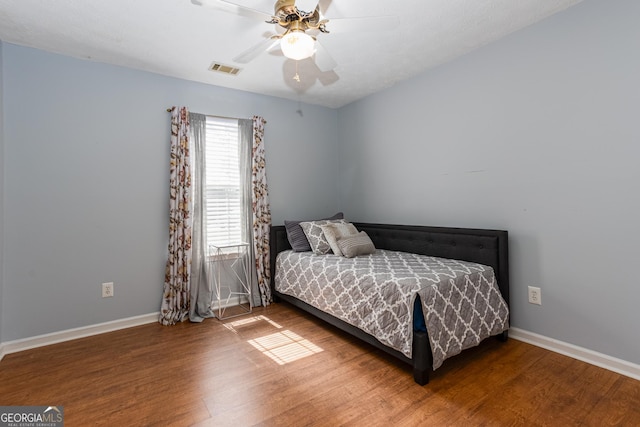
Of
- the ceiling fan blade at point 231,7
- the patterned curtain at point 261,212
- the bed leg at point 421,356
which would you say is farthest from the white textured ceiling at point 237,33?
the bed leg at point 421,356

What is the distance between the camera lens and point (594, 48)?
77.7 inches

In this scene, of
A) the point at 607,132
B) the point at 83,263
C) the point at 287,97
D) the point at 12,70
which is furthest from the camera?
the point at 287,97

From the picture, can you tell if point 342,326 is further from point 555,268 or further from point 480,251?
point 555,268

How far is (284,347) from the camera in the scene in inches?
93.0

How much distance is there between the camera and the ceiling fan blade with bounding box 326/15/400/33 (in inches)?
67.1

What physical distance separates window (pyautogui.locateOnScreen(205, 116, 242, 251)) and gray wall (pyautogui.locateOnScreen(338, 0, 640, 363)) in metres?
2.03

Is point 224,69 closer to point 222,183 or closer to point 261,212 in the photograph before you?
point 222,183

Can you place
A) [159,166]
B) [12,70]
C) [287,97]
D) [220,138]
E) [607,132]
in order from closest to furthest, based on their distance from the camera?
[607,132] → [12,70] → [159,166] → [220,138] → [287,97]

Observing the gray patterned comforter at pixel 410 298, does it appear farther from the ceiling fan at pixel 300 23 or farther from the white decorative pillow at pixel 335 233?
the ceiling fan at pixel 300 23

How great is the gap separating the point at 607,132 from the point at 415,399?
2062 millimetres

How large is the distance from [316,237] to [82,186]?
2.17 meters

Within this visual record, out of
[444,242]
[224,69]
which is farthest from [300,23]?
[444,242]

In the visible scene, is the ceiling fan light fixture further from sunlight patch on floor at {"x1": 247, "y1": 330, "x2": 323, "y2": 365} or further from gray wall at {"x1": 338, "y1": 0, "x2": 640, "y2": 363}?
sunlight patch on floor at {"x1": 247, "y1": 330, "x2": 323, "y2": 365}

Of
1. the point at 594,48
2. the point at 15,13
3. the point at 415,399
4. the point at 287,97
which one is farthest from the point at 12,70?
the point at 594,48
